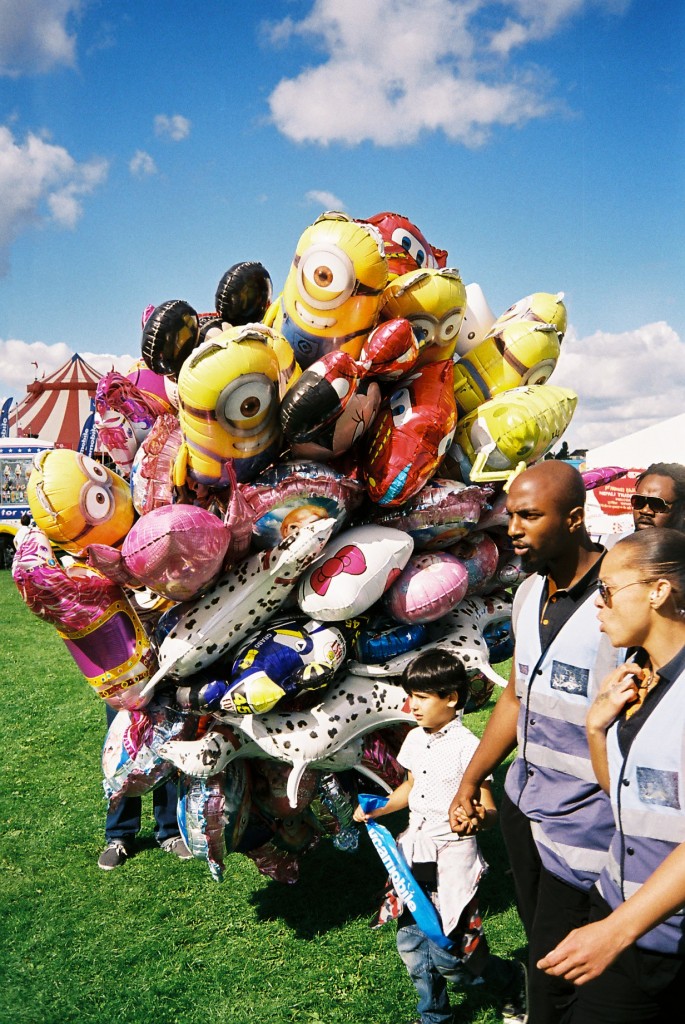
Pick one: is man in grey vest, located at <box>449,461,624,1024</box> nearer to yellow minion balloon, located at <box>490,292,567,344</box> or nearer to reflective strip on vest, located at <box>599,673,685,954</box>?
reflective strip on vest, located at <box>599,673,685,954</box>

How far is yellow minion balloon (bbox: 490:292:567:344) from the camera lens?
145 inches

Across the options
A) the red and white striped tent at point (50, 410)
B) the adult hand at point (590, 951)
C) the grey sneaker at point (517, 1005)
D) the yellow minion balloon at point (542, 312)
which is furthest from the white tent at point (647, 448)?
the red and white striped tent at point (50, 410)

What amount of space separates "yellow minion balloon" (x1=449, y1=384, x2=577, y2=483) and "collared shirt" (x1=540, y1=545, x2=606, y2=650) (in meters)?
0.96

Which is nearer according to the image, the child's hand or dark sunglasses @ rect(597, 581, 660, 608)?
dark sunglasses @ rect(597, 581, 660, 608)

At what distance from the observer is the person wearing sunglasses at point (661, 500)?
323cm

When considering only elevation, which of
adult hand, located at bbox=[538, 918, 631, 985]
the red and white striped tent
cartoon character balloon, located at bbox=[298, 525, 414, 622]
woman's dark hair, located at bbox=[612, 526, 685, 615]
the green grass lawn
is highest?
the red and white striped tent

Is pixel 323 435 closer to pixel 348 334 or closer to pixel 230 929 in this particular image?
pixel 348 334

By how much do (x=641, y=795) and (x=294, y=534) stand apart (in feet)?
5.21

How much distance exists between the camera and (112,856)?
14.5 feet

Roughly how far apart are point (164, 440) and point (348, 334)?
2.79 feet

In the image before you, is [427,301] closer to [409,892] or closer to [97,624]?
[97,624]

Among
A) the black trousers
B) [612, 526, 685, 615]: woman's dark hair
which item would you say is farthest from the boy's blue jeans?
[612, 526, 685, 615]: woman's dark hair

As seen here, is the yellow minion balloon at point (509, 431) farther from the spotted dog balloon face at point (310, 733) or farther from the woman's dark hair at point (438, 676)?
the spotted dog balloon face at point (310, 733)

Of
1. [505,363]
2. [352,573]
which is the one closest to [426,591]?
[352,573]
